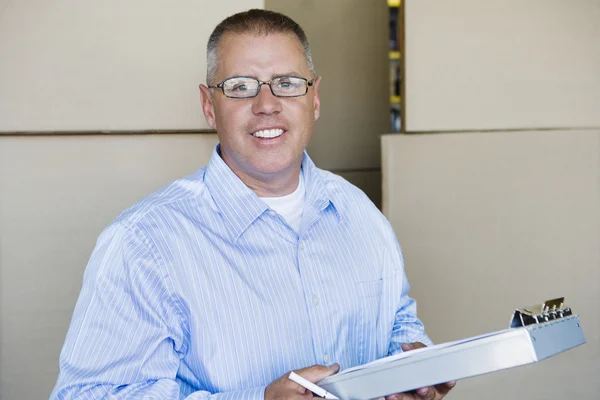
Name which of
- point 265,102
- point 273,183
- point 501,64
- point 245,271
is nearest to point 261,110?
point 265,102

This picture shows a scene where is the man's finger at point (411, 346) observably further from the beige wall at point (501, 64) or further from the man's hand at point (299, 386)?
the beige wall at point (501, 64)

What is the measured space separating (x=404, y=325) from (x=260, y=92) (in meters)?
0.49

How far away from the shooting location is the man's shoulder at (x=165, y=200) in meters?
0.94

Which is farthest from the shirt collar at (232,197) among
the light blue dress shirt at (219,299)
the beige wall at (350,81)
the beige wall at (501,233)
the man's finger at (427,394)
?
the beige wall at (350,81)

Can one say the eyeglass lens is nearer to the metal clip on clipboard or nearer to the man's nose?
the man's nose

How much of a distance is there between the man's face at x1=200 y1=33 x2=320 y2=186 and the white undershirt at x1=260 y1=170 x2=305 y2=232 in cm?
6

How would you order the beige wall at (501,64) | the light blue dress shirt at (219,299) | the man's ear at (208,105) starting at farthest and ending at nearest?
the beige wall at (501,64) → the man's ear at (208,105) → the light blue dress shirt at (219,299)

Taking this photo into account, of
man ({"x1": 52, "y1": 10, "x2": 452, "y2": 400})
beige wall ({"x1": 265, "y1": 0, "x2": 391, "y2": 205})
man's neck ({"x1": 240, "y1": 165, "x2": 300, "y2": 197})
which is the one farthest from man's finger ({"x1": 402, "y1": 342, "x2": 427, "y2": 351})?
beige wall ({"x1": 265, "y1": 0, "x2": 391, "y2": 205})

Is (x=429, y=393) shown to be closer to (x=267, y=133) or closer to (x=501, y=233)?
(x=267, y=133)

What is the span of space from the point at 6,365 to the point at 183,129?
570 millimetres

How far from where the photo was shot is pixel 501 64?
1456mm

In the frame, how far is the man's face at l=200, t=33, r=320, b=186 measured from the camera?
1.03 meters

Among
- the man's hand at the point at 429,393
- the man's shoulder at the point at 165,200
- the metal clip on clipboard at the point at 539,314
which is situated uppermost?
the man's shoulder at the point at 165,200

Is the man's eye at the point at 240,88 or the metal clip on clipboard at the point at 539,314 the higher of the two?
the man's eye at the point at 240,88
